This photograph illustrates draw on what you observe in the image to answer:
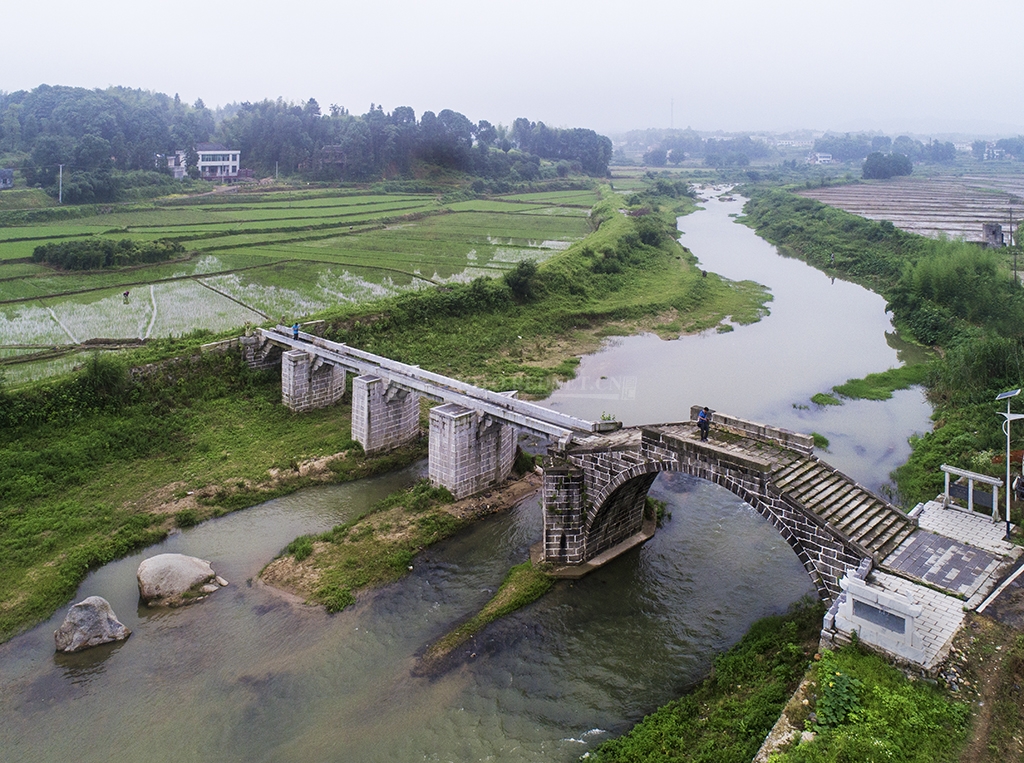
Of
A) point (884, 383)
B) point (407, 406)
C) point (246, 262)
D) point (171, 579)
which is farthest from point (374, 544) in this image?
point (246, 262)

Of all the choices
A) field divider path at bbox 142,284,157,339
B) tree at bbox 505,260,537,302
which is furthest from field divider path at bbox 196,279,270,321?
tree at bbox 505,260,537,302

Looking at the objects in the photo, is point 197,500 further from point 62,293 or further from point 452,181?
point 452,181

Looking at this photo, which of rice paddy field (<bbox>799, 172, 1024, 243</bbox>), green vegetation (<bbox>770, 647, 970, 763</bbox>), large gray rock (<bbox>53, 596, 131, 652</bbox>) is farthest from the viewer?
rice paddy field (<bbox>799, 172, 1024, 243</bbox>)

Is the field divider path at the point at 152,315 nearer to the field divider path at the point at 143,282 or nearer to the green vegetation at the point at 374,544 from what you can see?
the field divider path at the point at 143,282

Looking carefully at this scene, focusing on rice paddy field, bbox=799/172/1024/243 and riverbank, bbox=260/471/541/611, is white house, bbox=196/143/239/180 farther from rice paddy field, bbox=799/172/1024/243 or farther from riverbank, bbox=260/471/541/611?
riverbank, bbox=260/471/541/611

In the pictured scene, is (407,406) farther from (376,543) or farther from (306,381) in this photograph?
(376,543)

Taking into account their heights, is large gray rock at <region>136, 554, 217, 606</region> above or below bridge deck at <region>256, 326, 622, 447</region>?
below
